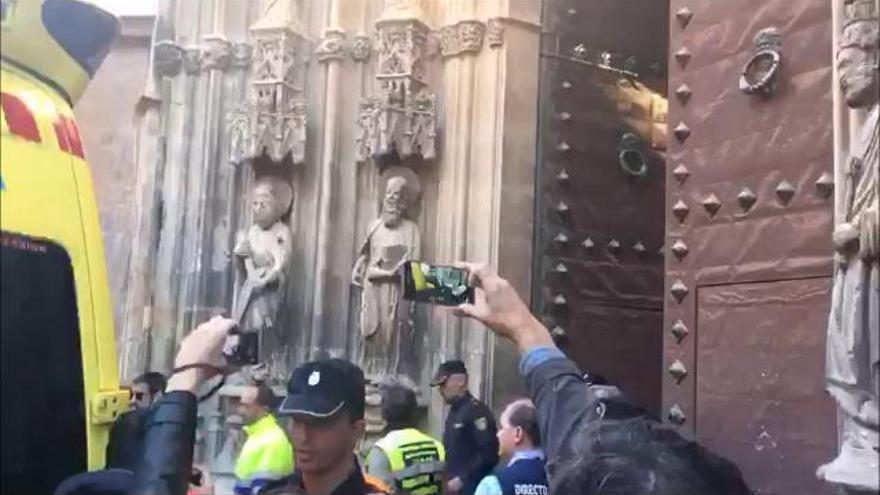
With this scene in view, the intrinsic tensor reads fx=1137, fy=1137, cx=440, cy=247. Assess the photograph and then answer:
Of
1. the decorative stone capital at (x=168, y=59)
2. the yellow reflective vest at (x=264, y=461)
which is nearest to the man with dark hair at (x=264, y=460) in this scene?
the yellow reflective vest at (x=264, y=461)

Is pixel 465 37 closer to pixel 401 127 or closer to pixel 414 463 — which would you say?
pixel 401 127

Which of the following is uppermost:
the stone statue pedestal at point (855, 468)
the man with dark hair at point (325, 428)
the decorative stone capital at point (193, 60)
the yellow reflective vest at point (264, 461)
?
the decorative stone capital at point (193, 60)

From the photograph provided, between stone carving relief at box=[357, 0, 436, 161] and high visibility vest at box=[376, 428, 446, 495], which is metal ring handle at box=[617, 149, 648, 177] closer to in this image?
stone carving relief at box=[357, 0, 436, 161]

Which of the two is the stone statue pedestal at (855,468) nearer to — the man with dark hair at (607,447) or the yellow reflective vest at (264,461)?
the man with dark hair at (607,447)

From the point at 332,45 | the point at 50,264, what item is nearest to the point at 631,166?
the point at 332,45

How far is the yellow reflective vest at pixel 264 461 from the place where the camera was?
180 inches

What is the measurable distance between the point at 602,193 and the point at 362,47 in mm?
1937

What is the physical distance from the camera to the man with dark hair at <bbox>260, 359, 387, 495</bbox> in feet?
9.34

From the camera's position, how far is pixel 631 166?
8078 mm

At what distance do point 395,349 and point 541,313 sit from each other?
101 centimetres

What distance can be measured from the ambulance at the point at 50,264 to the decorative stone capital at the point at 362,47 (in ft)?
18.6

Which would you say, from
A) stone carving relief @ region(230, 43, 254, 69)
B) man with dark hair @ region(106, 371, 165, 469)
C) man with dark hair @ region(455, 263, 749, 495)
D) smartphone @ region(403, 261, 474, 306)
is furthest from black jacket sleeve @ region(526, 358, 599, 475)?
stone carving relief @ region(230, 43, 254, 69)

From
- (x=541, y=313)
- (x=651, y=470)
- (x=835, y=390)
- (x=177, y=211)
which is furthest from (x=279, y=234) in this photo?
(x=651, y=470)

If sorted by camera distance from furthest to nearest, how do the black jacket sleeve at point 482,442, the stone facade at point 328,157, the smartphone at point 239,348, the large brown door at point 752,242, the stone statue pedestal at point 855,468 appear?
the stone facade at point 328,157 → the black jacket sleeve at point 482,442 → the large brown door at point 752,242 → the stone statue pedestal at point 855,468 → the smartphone at point 239,348
